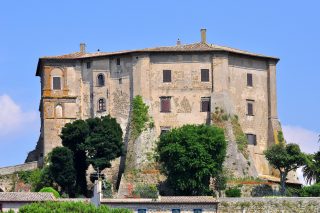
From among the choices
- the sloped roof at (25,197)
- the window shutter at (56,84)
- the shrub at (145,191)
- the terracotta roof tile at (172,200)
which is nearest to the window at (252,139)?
the shrub at (145,191)

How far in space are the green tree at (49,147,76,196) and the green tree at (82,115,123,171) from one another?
1.48 meters

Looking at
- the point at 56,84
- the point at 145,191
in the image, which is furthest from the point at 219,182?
the point at 56,84

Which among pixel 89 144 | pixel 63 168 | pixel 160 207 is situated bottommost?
pixel 160 207

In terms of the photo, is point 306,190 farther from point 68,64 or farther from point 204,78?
point 68,64

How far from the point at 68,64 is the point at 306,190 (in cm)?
2448

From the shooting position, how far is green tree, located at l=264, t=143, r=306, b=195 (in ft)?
323

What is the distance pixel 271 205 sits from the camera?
3462 inches

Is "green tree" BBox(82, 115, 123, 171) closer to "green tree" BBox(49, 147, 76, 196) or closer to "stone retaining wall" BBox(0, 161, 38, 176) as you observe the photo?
"green tree" BBox(49, 147, 76, 196)

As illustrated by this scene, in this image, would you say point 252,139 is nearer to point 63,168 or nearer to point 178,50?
point 178,50

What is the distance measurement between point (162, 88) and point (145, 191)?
12898mm

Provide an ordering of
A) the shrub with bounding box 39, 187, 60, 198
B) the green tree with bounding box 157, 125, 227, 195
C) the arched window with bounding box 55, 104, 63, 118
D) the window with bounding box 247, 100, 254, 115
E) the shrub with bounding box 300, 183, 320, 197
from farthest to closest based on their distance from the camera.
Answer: the window with bounding box 247, 100, 254, 115 → the arched window with bounding box 55, 104, 63, 118 → the green tree with bounding box 157, 125, 227, 195 → the shrub with bounding box 300, 183, 320, 197 → the shrub with bounding box 39, 187, 60, 198

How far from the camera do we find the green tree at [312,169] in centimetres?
9869

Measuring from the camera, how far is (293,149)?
98.8 meters

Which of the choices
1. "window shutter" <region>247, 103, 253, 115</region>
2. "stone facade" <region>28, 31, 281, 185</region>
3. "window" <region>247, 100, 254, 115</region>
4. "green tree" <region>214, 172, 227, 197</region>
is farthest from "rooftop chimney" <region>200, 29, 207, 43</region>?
"green tree" <region>214, 172, 227, 197</region>
